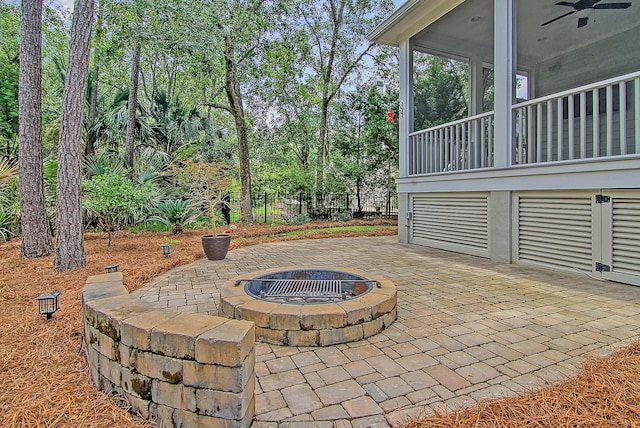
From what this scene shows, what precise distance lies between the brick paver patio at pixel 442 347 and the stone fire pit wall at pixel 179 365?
26 cm

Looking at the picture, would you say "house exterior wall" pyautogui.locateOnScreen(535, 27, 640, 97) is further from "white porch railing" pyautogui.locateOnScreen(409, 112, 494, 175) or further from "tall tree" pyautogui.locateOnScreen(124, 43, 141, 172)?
Answer: "tall tree" pyautogui.locateOnScreen(124, 43, 141, 172)

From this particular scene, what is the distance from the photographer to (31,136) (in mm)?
5199

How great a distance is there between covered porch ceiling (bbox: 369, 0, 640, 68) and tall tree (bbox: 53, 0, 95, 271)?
4.99 metres

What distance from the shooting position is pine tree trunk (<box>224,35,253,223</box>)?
9.83 m

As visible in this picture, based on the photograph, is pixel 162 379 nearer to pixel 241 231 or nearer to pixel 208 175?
pixel 208 175

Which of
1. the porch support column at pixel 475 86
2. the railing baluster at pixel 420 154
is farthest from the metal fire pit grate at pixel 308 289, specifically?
the porch support column at pixel 475 86

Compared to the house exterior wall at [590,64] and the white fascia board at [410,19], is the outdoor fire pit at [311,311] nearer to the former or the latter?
the white fascia board at [410,19]

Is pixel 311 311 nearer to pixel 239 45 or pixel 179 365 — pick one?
pixel 179 365

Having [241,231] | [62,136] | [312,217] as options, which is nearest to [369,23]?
[312,217]

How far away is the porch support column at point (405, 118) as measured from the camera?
6852 millimetres

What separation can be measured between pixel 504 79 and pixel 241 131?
748 centimetres

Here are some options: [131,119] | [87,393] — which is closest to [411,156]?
[87,393]

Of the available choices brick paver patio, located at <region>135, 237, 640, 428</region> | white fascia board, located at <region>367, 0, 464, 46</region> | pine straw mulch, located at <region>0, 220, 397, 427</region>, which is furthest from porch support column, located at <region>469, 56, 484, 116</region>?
pine straw mulch, located at <region>0, 220, 397, 427</region>

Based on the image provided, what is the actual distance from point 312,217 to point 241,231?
3.28 meters
